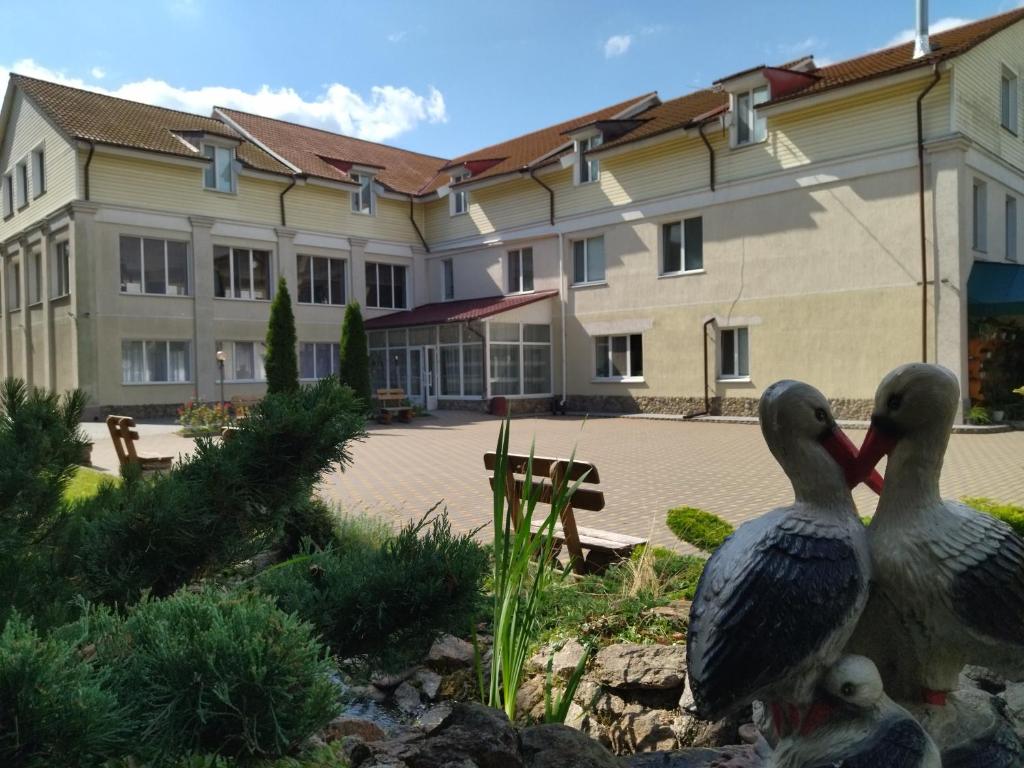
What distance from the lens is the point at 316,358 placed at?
27.6 m

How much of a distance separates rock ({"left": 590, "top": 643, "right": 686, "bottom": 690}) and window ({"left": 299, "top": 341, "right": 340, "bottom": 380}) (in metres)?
24.2

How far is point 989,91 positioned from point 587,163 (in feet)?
34.3

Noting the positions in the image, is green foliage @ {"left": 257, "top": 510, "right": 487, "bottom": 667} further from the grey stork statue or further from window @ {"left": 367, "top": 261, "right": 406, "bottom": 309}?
window @ {"left": 367, "top": 261, "right": 406, "bottom": 309}

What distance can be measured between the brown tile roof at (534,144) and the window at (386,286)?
4.44 m

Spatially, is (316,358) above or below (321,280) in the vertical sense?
below

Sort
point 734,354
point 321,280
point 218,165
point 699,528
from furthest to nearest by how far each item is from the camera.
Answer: point 321,280 → point 218,165 → point 734,354 → point 699,528

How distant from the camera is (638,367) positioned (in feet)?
76.2

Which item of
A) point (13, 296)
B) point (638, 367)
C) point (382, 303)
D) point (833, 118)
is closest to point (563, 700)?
point (833, 118)

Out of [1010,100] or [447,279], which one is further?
[447,279]

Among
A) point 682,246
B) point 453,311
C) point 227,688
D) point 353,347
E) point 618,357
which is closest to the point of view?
point 227,688

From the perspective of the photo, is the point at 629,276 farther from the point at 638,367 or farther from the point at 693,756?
the point at 693,756

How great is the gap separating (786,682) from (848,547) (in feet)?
1.03

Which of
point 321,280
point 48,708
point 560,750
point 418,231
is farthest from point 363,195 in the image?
point 48,708

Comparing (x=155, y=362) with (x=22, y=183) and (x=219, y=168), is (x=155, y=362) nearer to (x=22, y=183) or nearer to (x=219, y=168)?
(x=219, y=168)
